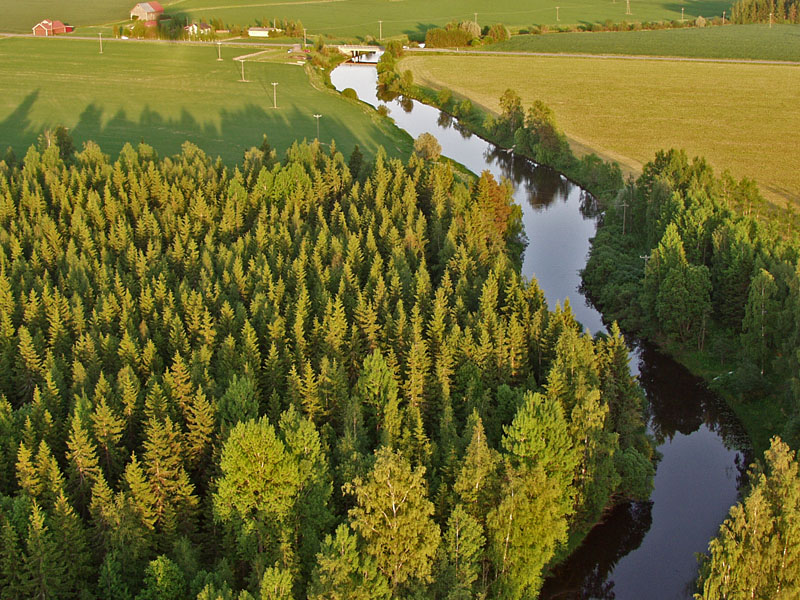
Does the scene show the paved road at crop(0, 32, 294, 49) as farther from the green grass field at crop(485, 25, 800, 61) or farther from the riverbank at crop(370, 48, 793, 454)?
the riverbank at crop(370, 48, 793, 454)

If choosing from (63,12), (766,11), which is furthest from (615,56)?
(63,12)

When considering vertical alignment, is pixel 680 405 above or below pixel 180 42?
below

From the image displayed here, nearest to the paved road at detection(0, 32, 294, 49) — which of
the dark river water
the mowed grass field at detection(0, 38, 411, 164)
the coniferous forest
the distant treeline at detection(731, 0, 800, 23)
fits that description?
the mowed grass field at detection(0, 38, 411, 164)

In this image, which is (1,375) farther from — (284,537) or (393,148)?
(393,148)

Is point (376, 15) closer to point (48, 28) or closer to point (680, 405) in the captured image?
point (48, 28)

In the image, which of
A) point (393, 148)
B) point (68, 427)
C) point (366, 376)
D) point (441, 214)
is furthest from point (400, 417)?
point (393, 148)

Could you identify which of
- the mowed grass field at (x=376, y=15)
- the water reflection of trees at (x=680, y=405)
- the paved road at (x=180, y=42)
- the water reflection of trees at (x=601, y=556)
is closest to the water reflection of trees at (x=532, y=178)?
the water reflection of trees at (x=680, y=405)

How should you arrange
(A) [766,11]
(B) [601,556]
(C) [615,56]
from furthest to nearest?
1. (A) [766,11]
2. (C) [615,56]
3. (B) [601,556]

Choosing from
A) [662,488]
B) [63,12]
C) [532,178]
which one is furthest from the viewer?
[63,12]
